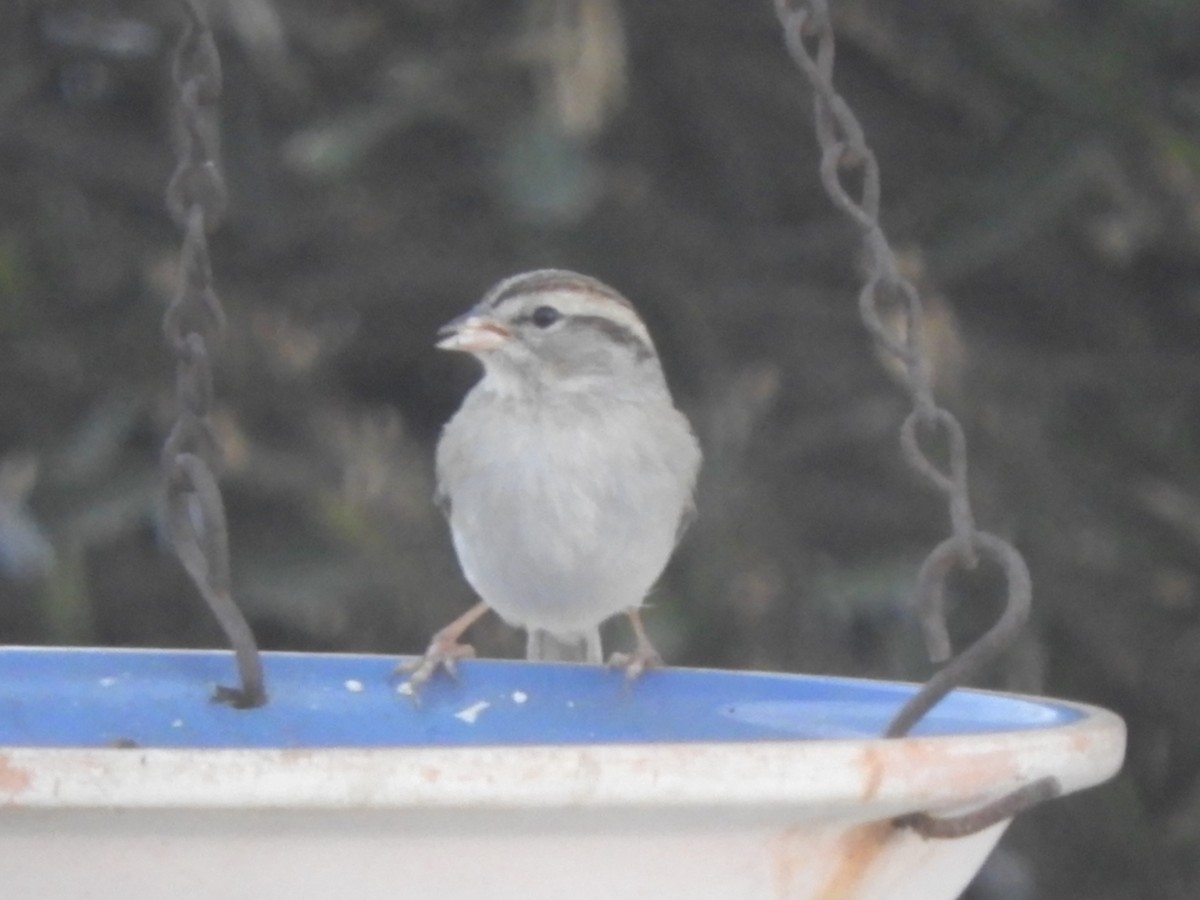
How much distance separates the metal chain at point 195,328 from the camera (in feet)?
4.96

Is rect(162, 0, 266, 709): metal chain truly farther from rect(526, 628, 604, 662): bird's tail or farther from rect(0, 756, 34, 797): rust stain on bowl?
rect(526, 628, 604, 662): bird's tail

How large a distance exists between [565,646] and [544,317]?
0.43 m

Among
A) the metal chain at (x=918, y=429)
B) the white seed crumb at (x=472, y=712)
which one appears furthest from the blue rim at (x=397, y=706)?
the metal chain at (x=918, y=429)

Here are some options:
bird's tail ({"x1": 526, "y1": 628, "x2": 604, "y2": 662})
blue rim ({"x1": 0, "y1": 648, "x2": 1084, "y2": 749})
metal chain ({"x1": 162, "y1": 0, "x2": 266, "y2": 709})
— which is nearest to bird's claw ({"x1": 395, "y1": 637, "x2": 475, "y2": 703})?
blue rim ({"x1": 0, "y1": 648, "x2": 1084, "y2": 749})

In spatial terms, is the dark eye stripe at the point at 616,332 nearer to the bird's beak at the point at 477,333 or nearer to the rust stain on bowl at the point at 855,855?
the bird's beak at the point at 477,333

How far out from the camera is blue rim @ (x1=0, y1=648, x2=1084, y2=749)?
167cm

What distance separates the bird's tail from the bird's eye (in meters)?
0.39

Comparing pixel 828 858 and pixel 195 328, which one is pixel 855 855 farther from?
pixel 195 328

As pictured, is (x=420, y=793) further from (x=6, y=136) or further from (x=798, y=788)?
(x=6, y=136)

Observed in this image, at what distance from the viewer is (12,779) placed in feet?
3.29

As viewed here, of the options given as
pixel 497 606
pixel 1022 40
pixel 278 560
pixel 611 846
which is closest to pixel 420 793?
pixel 611 846

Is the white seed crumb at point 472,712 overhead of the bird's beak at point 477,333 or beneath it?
beneath

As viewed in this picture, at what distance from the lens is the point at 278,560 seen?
10.5 feet

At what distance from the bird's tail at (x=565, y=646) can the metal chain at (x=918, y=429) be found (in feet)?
4.16
